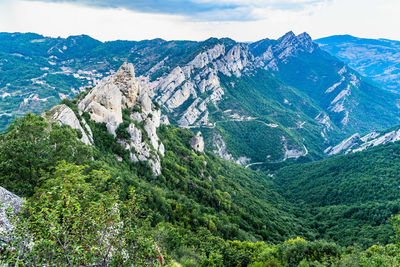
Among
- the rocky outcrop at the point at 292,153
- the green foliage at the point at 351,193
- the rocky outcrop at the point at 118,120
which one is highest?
the rocky outcrop at the point at 118,120

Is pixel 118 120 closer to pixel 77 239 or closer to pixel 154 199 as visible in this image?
pixel 154 199

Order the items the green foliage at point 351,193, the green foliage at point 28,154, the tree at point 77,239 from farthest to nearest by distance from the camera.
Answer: the green foliage at point 351,193 → the green foliage at point 28,154 → the tree at point 77,239

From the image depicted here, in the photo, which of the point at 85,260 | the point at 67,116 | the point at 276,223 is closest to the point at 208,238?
the point at 85,260

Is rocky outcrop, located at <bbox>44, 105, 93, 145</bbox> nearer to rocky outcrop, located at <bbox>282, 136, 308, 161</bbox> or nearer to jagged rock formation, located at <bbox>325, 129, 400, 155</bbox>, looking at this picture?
jagged rock formation, located at <bbox>325, 129, 400, 155</bbox>

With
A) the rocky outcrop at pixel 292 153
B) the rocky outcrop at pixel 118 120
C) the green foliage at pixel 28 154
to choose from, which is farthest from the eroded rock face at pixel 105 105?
the rocky outcrop at pixel 292 153

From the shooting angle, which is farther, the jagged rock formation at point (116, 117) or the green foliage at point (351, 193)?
Answer: the green foliage at point (351, 193)

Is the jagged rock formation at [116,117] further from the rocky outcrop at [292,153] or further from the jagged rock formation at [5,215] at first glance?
the rocky outcrop at [292,153]

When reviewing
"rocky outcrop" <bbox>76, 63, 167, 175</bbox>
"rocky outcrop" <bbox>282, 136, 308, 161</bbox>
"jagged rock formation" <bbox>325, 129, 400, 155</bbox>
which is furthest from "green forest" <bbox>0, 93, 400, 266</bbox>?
"rocky outcrop" <bbox>282, 136, 308, 161</bbox>

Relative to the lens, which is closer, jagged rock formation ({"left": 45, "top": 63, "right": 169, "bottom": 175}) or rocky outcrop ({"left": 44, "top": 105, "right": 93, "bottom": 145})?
rocky outcrop ({"left": 44, "top": 105, "right": 93, "bottom": 145})

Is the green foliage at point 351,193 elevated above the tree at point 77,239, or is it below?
below

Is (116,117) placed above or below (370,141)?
above

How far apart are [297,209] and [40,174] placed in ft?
345

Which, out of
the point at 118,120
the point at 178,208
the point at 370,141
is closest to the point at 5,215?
the point at 178,208

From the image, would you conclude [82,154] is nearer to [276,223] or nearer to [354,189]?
[276,223]
